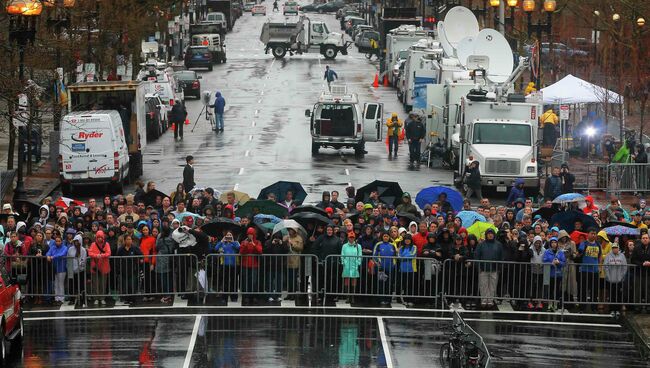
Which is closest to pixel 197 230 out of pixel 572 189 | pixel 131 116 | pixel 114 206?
pixel 114 206

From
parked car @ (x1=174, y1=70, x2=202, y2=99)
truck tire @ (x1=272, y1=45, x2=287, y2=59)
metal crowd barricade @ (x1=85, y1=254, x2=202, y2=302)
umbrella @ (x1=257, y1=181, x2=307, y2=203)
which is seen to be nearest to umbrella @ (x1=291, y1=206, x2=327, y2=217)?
metal crowd barricade @ (x1=85, y1=254, x2=202, y2=302)

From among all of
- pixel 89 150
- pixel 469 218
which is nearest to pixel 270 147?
pixel 89 150

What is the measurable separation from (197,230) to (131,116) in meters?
19.1

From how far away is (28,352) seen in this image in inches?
820

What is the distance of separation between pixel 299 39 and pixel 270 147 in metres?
46.0

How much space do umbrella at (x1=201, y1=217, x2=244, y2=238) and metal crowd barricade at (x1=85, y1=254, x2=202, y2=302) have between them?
954 mm

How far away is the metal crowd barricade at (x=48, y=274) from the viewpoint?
24156 millimetres

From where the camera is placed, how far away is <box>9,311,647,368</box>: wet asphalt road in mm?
20422

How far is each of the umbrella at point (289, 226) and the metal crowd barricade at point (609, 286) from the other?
174 inches

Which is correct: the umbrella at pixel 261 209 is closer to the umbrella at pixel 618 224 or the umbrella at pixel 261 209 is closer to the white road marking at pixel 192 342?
the white road marking at pixel 192 342

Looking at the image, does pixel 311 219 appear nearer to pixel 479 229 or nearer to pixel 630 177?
pixel 479 229

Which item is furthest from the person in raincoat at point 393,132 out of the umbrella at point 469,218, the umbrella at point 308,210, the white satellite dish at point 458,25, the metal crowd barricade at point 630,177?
the umbrella at point 469,218

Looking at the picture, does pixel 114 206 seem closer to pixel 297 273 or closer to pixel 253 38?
pixel 297 273

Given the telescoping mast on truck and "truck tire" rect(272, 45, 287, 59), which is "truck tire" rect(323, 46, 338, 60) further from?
"truck tire" rect(272, 45, 287, 59)
